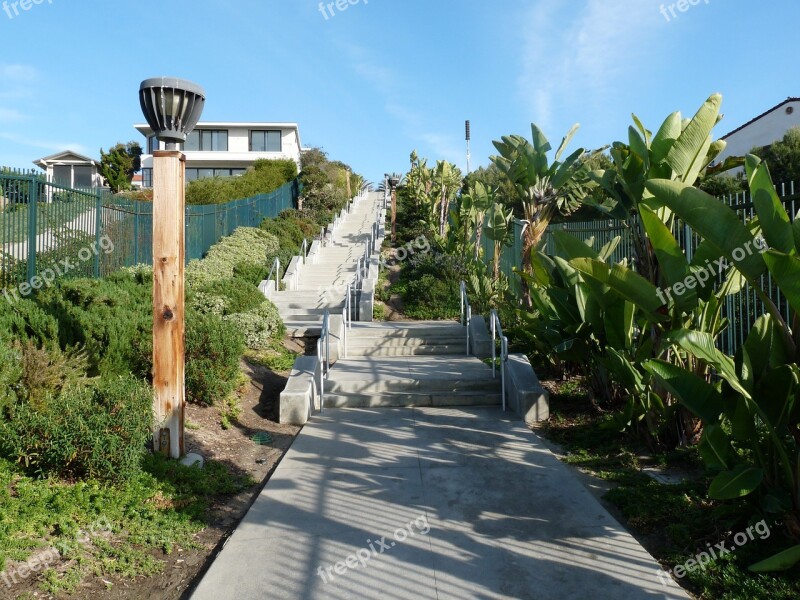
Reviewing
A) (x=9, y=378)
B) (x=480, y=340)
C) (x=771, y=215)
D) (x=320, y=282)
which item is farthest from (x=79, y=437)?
(x=320, y=282)

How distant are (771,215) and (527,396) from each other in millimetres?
4339

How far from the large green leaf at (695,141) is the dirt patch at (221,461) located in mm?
4679

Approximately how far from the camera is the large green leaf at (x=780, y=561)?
3375 mm

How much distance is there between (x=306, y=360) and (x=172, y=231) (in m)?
3.62

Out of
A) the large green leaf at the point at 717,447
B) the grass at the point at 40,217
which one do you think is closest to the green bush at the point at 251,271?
the grass at the point at 40,217

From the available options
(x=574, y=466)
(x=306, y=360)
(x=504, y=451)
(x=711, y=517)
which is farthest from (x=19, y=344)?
(x=711, y=517)

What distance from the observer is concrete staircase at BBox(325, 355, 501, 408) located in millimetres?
8305

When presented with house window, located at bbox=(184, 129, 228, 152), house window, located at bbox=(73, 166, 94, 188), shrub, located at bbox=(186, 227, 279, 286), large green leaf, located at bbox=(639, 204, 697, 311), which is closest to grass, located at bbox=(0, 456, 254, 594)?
large green leaf, located at bbox=(639, 204, 697, 311)

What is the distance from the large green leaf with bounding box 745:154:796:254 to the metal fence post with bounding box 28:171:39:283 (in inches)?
345

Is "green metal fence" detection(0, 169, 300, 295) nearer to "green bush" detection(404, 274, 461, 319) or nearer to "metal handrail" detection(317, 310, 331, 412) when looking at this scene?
"metal handrail" detection(317, 310, 331, 412)

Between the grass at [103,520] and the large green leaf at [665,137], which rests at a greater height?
the large green leaf at [665,137]

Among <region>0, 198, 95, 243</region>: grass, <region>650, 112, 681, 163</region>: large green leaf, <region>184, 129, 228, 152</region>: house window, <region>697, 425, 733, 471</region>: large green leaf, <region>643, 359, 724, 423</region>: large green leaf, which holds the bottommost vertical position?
<region>697, 425, 733, 471</region>: large green leaf

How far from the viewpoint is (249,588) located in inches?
145

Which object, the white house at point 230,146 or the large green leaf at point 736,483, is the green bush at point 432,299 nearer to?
the large green leaf at point 736,483
